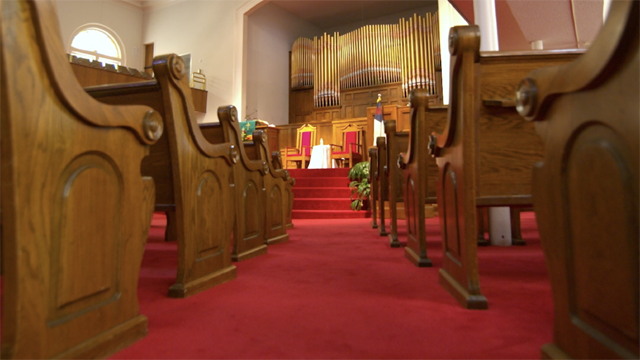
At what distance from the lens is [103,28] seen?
10.5m

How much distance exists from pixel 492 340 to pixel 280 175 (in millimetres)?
2283

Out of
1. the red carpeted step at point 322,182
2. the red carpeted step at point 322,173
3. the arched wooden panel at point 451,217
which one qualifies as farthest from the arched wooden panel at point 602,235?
the red carpeted step at point 322,173

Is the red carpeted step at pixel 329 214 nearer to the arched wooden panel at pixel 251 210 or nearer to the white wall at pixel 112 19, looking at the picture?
the arched wooden panel at pixel 251 210

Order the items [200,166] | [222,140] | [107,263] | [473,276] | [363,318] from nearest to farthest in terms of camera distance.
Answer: [107,263], [363,318], [473,276], [200,166], [222,140]

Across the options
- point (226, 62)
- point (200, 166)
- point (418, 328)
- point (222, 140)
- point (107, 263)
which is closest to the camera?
point (107, 263)

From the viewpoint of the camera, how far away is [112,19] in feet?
35.1

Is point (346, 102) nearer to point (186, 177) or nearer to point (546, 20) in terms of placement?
point (546, 20)

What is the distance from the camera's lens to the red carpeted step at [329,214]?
563 cm

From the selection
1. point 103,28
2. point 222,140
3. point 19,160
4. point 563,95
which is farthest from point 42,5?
point 103,28

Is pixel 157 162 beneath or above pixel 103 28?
beneath

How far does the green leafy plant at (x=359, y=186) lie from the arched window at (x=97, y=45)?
819cm

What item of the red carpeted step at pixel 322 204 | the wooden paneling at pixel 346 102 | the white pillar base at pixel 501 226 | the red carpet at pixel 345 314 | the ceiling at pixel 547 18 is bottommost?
the red carpet at pixel 345 314

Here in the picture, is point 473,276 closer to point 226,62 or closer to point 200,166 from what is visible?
point 200,166

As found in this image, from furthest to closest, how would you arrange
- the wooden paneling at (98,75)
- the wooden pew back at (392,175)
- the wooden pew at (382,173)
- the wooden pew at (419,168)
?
the wooden paneling at (98,75) → the wooden pew at (382,173) → the wooden pew back at (392,175) → the wooden pew at (419,168)
